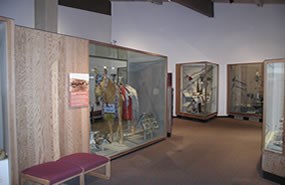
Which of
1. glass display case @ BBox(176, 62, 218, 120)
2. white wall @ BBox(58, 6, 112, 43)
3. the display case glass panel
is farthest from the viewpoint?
glass display case @ BBox(176, 62, 218, 120)

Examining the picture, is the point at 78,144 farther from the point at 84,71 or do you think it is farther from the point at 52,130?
the point at 84,71

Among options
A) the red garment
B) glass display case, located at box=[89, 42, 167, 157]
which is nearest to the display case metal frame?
glass display case, located at box=[89, 42, 167, 157]

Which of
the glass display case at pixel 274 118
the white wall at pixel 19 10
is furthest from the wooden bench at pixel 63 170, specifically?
the white wall at pixel 19 10

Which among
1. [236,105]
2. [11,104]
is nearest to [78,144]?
[11,104]

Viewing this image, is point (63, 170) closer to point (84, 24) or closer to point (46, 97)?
point (46, 97)

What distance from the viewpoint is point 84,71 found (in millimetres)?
3695

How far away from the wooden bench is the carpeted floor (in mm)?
431

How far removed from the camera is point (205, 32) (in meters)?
9.64

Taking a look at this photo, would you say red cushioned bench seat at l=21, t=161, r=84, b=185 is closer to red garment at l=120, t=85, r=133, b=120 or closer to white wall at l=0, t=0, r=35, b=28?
red garment at l=120, t=85, r=133, b=120

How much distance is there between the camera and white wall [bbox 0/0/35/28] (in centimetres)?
A: 643

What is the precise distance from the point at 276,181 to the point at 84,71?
3.14 metres

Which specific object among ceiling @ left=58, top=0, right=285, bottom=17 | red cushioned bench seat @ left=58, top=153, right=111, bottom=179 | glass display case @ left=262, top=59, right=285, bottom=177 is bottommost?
red cushioned bench seat @ left=58, top=153, right=111, bottom=179

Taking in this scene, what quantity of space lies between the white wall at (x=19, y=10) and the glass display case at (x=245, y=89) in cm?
707

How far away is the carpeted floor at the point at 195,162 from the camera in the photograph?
346cm
